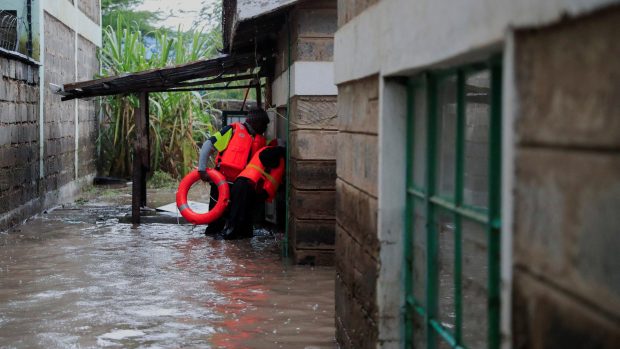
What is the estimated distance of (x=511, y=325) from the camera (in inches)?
79.0

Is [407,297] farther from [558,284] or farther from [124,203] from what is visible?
[124,203]

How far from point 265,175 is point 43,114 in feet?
14.3

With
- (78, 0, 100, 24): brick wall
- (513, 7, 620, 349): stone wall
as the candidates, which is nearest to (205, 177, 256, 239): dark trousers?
(78, 0, 100, 24): brick wall

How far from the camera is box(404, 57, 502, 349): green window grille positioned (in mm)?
2465

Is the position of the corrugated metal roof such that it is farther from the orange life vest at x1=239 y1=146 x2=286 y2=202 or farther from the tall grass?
the tall grass

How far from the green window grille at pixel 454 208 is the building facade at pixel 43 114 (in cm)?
794

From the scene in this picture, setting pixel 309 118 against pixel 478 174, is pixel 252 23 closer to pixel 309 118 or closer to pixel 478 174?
pixel 309 118

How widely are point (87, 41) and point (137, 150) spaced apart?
6.26 metres

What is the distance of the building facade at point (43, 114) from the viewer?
11.0 metres

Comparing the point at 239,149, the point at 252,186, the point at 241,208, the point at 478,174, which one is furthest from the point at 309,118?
the point at 478,174

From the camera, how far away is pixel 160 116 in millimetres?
17016

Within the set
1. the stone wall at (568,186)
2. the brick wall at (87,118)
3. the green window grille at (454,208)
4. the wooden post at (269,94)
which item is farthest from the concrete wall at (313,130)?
the brick wall at (87,118)

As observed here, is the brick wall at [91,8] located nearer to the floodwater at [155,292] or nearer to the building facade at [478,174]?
the floodwater at [155,292]

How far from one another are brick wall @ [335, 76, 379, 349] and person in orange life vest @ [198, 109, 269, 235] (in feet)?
18.4
